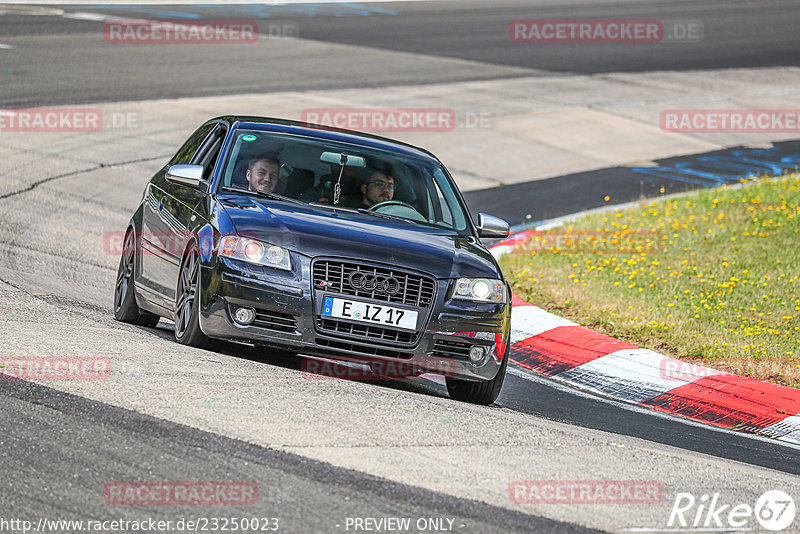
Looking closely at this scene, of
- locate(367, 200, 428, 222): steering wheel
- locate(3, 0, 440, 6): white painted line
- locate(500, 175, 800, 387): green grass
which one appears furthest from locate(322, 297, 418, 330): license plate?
locate(3, 0, 440, 6): white painted line

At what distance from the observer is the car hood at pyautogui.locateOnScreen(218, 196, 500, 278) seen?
745 cm

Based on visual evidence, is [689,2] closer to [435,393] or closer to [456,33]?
[456,33]

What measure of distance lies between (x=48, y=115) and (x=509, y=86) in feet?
31.9

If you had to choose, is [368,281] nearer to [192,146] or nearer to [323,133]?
[323,133]

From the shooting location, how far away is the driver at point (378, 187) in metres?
8.60

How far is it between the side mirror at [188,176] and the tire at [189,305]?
53 cm

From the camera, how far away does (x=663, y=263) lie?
13.1m

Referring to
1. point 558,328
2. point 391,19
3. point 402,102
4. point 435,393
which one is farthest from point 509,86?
point 435,393
